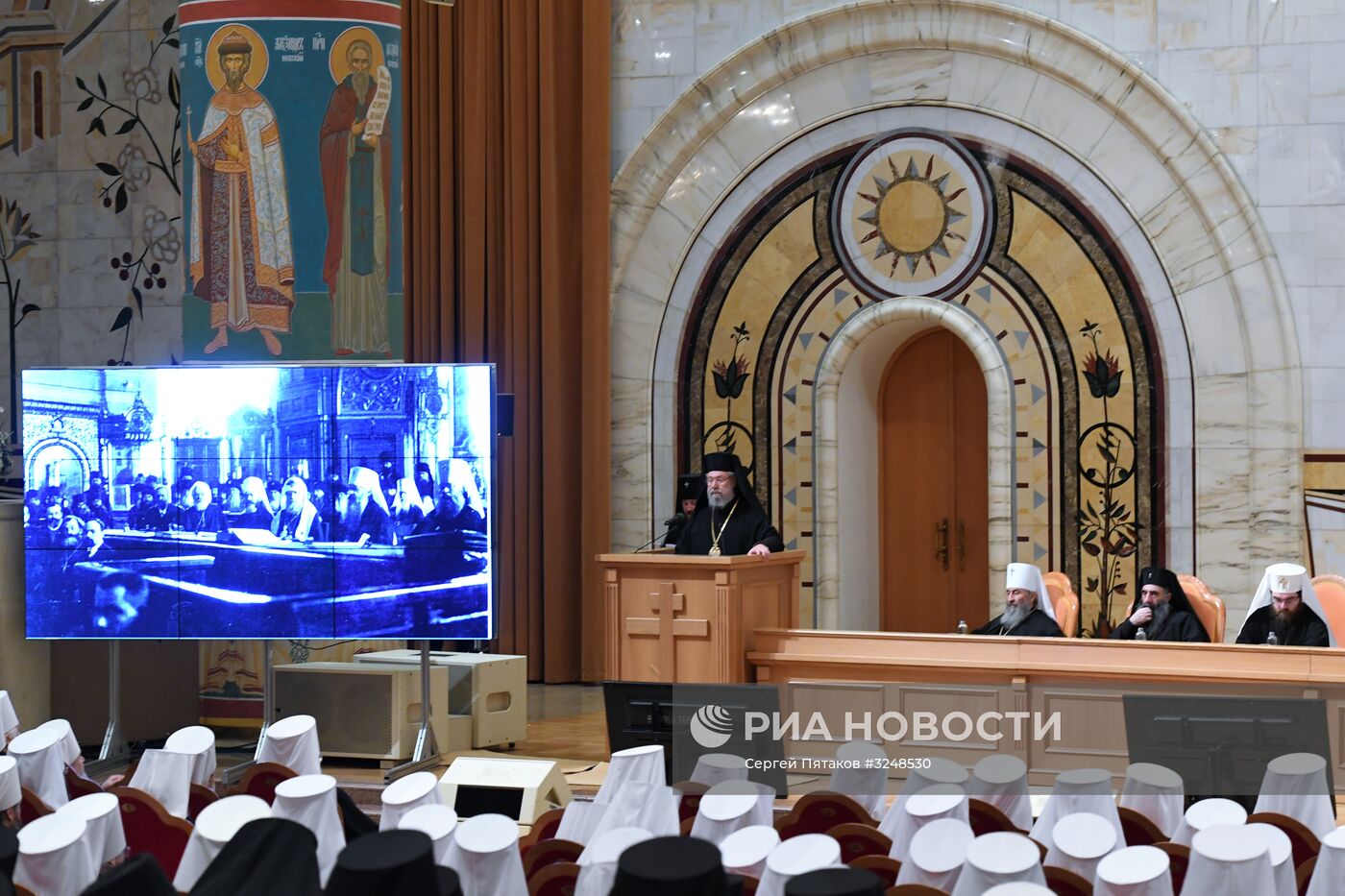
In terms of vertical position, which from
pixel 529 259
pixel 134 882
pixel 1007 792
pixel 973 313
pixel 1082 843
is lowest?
pixel 1007 792

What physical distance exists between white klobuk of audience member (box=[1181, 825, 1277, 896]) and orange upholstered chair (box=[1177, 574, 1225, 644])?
16.1ft

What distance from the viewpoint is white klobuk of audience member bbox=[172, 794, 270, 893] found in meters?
4.61

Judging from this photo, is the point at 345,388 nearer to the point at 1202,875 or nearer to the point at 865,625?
the point at 865,625

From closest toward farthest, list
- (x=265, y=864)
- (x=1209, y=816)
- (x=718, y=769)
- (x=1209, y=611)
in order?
(x=265, y=864) → (x=1209, y=816) → (x=718, y=769) → (x=1209, y=611)

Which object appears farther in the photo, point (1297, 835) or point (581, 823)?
point (581, 823)

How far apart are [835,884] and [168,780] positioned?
386 centimetres

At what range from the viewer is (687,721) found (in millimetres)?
6938

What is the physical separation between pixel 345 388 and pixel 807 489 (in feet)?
12.1

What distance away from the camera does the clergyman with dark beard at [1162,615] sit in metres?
8.36

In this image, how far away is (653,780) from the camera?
5480mm

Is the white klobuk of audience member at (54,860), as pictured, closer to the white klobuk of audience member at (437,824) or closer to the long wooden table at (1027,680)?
the white klobuk of audience member at (437,824)

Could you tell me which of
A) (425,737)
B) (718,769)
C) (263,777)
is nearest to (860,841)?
(718,769)

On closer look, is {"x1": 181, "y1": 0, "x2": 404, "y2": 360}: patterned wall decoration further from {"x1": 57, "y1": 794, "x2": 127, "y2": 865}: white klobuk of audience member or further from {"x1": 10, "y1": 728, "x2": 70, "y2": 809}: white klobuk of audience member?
{"x1": 57, "y1": 794, "x2": 127, "y2": 865}: white klobuk of audience member

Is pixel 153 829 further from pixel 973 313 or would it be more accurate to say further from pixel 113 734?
pixel 973 313
